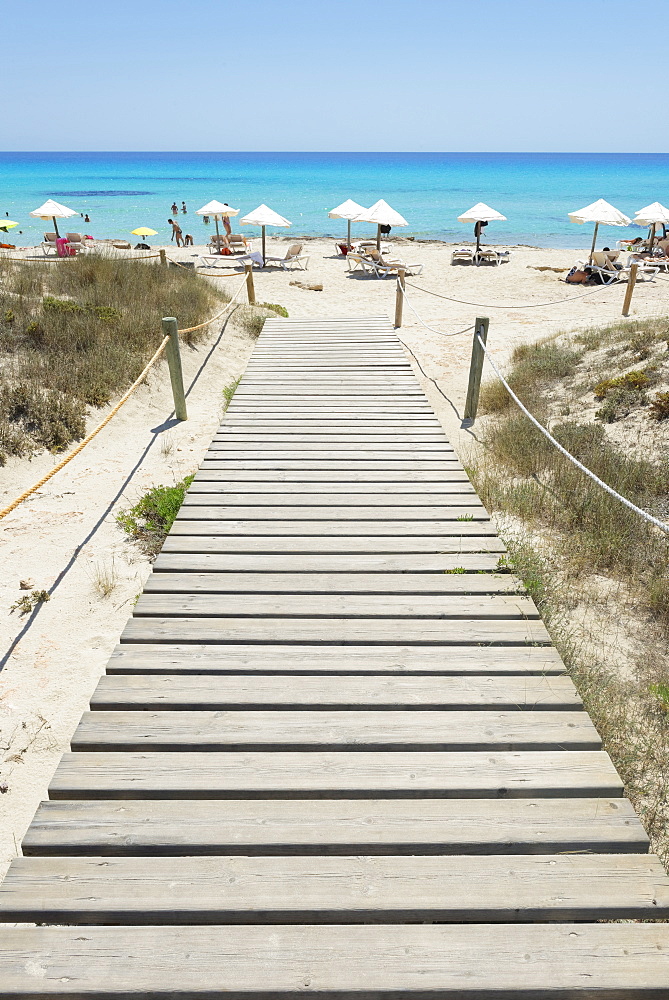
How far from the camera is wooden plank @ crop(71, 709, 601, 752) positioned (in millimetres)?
2629

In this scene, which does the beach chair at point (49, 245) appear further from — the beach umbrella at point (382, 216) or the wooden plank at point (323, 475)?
the wooden plank at point (323, 475)

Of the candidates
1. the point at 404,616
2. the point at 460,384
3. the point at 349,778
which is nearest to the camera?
the point at 349,778

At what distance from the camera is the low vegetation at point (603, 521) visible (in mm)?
3254

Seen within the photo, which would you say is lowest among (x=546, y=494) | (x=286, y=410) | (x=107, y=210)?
(x=546, y=494)

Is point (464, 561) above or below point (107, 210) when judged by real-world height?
below

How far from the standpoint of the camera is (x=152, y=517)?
5.55m

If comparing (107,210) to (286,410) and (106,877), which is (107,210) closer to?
(286,410)

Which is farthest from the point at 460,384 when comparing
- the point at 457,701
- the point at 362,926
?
the point at 362,926

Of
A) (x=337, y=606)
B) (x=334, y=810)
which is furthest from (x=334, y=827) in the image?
(x=337, y=606)

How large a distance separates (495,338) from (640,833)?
11327mm

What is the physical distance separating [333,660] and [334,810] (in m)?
0.86

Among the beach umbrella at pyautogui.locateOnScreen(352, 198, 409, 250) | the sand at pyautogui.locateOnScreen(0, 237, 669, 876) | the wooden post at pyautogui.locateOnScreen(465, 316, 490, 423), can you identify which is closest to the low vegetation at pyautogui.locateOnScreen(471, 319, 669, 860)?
the wooden post at pyautogui.locateOnScreen(465, 316, 490, 423)

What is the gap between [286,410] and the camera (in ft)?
22.1

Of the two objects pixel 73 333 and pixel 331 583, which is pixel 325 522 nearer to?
pixel 331 583
